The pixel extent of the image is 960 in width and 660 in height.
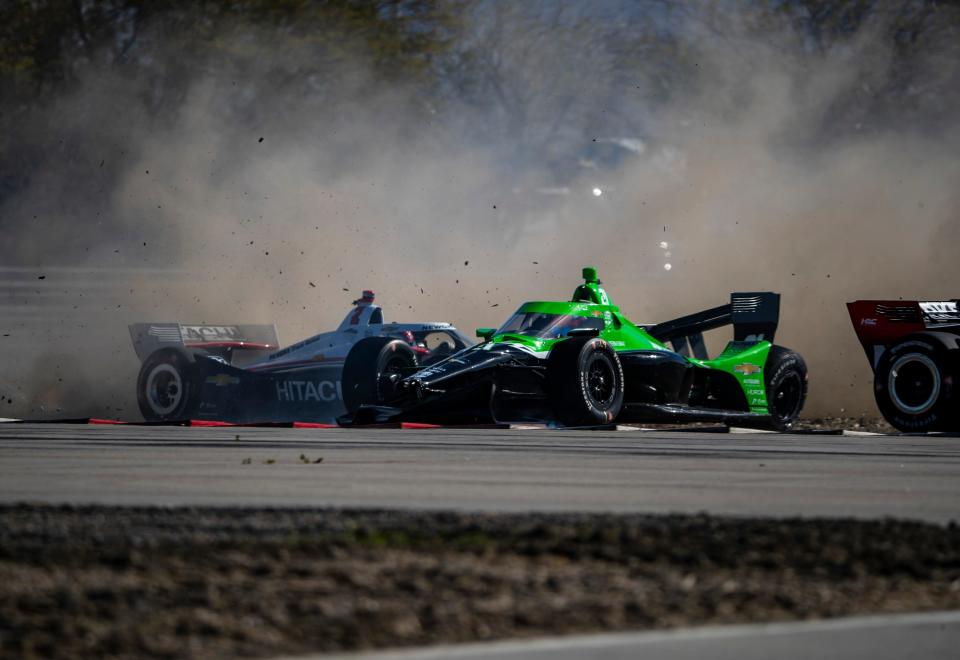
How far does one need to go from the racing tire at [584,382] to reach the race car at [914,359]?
2878 mm

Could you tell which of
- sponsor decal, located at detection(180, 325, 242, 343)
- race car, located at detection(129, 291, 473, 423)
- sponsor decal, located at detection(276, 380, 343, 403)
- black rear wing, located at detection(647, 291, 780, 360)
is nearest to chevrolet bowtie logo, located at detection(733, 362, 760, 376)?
black rear wing, located at detection(647, 291, 780, 360)

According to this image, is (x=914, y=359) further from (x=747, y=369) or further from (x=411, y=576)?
(x=411, y=576)

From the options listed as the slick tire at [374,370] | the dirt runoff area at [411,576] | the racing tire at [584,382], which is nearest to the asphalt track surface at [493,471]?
the dirt runoff area at [411,576]

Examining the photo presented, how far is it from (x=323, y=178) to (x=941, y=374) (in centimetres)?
2609

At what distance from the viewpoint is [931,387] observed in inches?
682

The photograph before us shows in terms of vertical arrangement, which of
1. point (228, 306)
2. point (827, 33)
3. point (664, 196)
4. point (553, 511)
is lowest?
point (553, 511)

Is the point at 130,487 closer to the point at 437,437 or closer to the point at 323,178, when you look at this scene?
the point at 437,437

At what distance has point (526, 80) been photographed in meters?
45.6

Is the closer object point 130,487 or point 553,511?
point 553,511

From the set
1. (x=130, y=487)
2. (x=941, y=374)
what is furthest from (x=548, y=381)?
(x=130, y=487)

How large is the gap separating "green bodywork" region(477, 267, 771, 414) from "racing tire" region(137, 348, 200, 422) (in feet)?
13.1

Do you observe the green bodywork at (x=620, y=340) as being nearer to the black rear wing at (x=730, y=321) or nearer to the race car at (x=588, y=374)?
the race car at (x=588, y=374)

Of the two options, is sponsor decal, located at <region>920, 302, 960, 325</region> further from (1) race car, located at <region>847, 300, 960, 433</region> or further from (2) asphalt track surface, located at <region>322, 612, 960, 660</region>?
(2) asphalt track surface, located at <region>322, 612, 960, 660</region>

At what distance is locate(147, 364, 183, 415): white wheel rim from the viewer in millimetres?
20859
